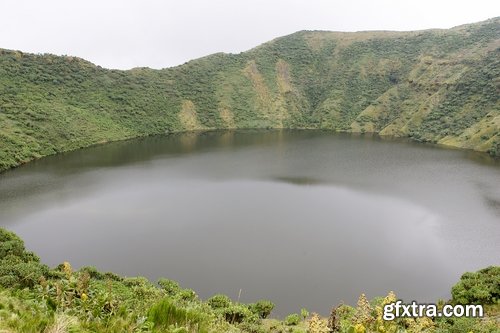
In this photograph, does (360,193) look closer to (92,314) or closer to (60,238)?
(60,238)

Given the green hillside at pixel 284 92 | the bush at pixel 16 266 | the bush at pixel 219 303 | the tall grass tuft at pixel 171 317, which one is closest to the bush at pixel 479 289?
the bush at pixel 219 303

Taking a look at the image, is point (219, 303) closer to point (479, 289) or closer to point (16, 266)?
point (16, 266)

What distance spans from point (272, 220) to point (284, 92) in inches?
3709

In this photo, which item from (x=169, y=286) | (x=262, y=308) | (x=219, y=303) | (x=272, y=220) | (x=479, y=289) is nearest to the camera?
(x=479, y=289)

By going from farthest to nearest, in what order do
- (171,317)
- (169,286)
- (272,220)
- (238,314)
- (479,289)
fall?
(272,220), (169,286), (479,289), (238,314), (171,317)

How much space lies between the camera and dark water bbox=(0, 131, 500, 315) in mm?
30828

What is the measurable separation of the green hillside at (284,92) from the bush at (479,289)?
197 feet

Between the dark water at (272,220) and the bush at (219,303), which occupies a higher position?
the dark water at (272,220)

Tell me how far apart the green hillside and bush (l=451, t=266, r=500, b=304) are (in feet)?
197

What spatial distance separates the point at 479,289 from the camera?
77.9 feet

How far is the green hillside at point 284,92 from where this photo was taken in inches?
3440

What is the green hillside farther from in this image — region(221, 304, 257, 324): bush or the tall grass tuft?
the tall grass tuft

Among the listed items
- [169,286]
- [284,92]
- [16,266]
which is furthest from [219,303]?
[284,92]

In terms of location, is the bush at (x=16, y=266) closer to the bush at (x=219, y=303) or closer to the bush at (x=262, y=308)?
the bush at (x=219, y=303)
